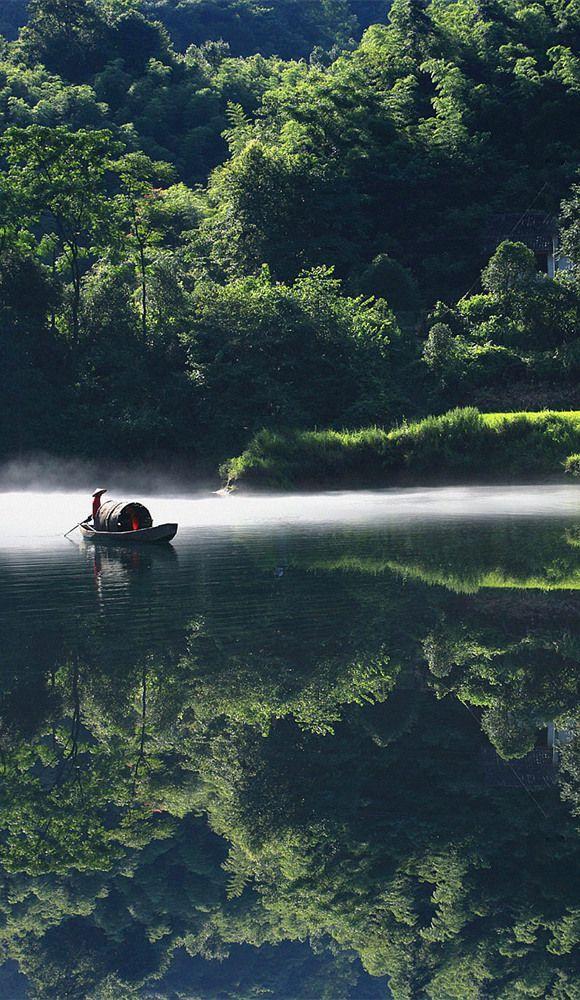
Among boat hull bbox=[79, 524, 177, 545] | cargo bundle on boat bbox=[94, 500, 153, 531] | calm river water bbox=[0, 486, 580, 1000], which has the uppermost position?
cargo bundle on boat bbox=[94, 500, 153, 531]

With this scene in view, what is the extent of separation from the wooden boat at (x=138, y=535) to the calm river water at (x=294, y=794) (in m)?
9.03

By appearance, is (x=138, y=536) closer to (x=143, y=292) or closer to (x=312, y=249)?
(x=143, y=292)

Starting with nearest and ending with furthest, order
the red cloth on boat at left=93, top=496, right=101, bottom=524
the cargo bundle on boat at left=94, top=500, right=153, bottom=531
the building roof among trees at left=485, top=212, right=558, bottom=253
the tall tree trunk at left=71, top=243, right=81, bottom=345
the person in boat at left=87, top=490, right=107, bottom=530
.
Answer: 1. the cargo bundle on boat at left=94, top=500, right=153, bottom=531
2. the person in boat at left=87, top=490, right=107, bottom=530
3. the red cloth on boat at left=93, top=496, right=101, bottom=524
4. the tall tree trunk at left=71, top=243, right=81, bottom=345
5. the building roof among trees at left=485, top=212, right=558, bottom=253

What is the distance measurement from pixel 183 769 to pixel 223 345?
49.1 m

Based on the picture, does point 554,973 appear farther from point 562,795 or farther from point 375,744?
point 375,744

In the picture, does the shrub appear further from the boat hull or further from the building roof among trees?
the boat hull

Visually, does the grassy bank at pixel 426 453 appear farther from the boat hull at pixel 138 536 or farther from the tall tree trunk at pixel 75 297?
the boat hull at pixel 138 536

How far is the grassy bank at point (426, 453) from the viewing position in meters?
52.5

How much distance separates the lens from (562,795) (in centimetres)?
1074

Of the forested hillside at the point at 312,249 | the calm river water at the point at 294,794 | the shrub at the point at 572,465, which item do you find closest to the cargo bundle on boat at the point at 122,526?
the calm river water at the point at 294,794

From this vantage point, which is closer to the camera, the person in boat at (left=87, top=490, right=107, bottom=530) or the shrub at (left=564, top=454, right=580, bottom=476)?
the person in boat at (left=87, top=490, right=107, bottom=530)

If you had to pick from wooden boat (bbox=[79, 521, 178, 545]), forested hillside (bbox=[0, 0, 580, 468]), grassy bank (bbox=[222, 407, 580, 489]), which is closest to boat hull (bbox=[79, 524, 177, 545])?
wooden boat (bbox=[79, 521, 178, 545])

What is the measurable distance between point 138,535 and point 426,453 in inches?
937

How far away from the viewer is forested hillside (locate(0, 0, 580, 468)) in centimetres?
5884
